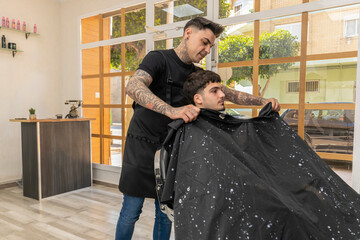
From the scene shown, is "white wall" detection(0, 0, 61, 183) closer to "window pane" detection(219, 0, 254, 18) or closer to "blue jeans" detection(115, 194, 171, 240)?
"window pane" detection(219, 0, 254, 18)

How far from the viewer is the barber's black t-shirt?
57.6 inches

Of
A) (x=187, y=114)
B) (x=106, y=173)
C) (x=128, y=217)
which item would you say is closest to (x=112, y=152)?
(x=106, y=173)

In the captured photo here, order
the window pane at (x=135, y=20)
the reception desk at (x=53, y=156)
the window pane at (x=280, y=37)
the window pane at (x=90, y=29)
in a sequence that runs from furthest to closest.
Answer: the window pane at (x=90, y=29)
the window pane at (x=135, y=20)
the reception desk at (x=53, y=156)
the window pane at (x=280, y=37)

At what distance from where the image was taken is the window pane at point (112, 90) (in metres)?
3.73

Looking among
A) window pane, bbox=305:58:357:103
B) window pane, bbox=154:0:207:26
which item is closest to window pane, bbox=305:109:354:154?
window pane, bbox=305:58:357:103

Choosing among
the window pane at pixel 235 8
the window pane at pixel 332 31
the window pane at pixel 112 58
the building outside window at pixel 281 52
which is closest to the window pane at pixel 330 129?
the building outside window at pixel 281 52

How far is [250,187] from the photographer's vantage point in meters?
0.98

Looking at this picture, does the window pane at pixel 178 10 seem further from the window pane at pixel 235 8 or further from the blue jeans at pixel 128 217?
the blue jeans at pixel 128 217

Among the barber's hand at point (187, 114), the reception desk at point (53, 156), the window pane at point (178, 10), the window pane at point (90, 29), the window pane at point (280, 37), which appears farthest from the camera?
the window pane at point (90, 29)

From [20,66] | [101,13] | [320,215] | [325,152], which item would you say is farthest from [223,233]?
[20,66]

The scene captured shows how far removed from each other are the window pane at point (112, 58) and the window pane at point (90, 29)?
0.29 metres

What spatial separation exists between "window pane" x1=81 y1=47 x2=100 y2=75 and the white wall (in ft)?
1.83

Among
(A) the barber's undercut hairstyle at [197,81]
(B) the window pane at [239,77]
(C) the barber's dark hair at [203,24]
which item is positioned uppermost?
(C) the barber's dark hair at [203,24]

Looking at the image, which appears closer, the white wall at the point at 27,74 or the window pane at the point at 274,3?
the window pane at the point at 274,3
